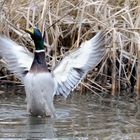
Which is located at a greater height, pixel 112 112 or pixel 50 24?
pixel 50 24

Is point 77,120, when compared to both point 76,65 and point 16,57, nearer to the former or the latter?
point 76,65

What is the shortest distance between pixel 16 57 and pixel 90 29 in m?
1.41

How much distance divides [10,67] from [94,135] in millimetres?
2087

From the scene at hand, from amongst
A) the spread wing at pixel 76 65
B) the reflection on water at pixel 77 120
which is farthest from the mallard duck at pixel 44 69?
the reflection on water at pixel 77 120

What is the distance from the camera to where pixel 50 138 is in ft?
18.5

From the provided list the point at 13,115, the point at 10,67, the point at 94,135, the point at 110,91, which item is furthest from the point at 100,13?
the point at 94,135

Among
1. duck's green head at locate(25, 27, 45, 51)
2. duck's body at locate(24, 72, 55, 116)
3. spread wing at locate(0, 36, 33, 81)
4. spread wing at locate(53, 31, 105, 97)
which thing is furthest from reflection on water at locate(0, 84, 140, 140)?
duck's green head at locate(25, 27, 45, 51)

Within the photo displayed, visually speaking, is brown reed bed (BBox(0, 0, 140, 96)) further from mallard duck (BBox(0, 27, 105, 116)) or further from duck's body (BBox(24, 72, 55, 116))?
duck's body (BBox(24, 72, 55, 116))

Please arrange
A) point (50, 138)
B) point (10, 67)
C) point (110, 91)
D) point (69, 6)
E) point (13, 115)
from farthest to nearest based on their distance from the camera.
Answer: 1. point (69, 6)
2. point (110, 91)
3. point (10, 67)
4. point (13, 115)
5. point (50, 138)

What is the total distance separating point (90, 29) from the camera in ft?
27.8

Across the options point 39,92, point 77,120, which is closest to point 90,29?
point 39,92

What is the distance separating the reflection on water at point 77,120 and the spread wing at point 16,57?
1.34 ft

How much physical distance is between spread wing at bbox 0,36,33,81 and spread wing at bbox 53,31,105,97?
1.31 feet

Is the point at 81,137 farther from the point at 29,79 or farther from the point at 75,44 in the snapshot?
the point at 75,44
